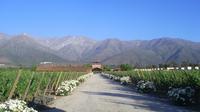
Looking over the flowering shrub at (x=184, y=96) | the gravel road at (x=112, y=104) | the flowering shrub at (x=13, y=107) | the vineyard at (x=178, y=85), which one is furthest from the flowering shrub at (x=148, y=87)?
the flowering shrub at (x=13, y=107)

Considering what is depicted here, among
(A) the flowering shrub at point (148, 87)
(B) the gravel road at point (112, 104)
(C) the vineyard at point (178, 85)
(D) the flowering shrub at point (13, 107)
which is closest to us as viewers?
(D) the flowering shrub at point (13, 107)

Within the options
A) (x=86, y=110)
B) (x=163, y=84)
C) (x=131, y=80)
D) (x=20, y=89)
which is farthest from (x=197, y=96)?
(x=131, y=80)

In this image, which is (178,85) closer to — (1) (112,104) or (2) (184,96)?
(2) (184,96)

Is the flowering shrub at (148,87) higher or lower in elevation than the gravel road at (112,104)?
higher

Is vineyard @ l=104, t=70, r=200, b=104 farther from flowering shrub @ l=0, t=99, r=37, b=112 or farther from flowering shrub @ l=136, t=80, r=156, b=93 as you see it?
flowering shrub @ l=0, t=99, r=37, b=112

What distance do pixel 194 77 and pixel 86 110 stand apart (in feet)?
31.3

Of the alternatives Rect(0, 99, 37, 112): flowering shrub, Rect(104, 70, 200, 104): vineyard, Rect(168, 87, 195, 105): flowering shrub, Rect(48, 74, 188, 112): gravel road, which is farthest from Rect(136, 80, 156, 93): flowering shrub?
Rect(0, 99, 37, 112): flowering shrub

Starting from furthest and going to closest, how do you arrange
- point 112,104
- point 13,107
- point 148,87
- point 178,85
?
point 148,87 → point 178,85 → point 112,104 → point 13,107

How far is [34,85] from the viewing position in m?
30.4

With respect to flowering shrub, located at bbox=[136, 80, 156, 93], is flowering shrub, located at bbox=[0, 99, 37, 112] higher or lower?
lower

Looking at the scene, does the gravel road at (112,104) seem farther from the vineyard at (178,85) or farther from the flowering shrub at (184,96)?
the vineyard at (178,85)

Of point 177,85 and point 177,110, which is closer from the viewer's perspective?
point 177,110

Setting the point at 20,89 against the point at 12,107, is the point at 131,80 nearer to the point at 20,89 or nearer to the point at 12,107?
the point at 20,89

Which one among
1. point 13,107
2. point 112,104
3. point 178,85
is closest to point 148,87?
point 178,85
